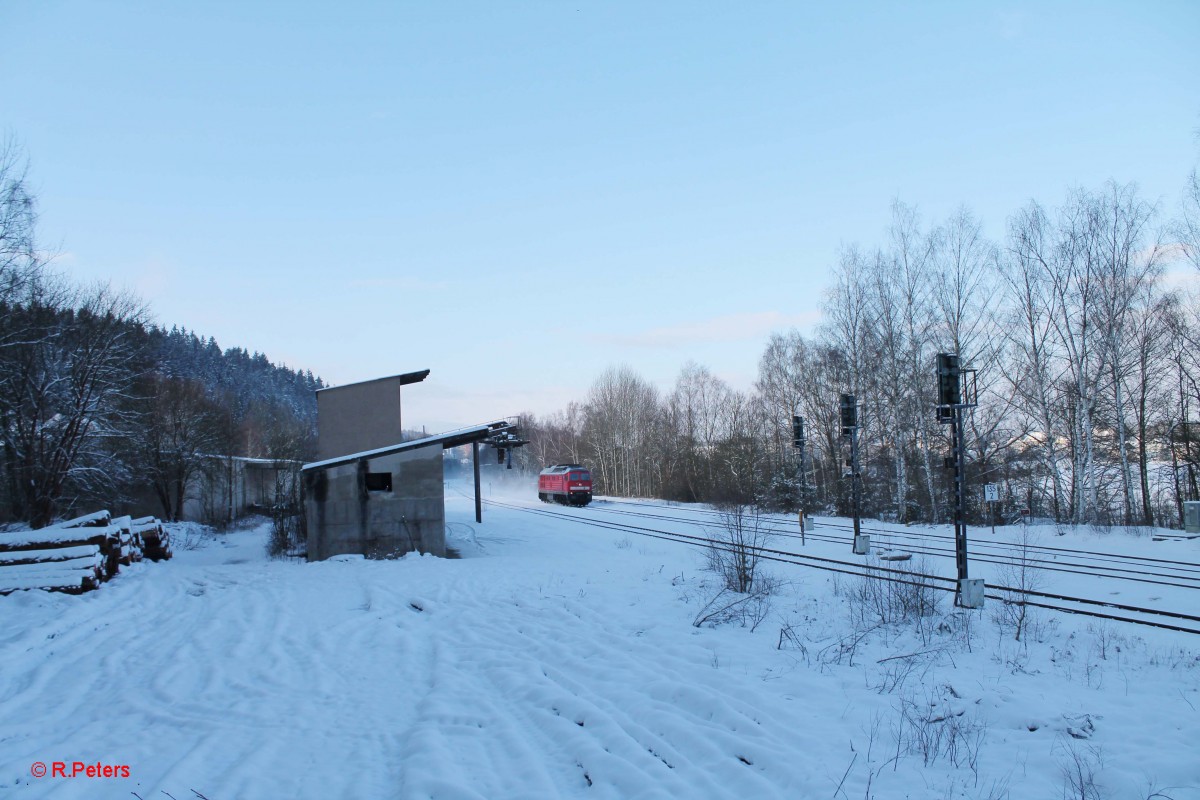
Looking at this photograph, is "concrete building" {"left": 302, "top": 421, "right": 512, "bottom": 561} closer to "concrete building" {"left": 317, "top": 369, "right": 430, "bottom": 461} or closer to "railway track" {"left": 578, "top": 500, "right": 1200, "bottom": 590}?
"concrete building" {"left": 317, "top": 369, "right": 430, "bottom": 461}

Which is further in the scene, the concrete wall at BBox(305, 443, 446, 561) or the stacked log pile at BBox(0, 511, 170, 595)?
the concrete wall at BBox(305, 443, 446, 561)

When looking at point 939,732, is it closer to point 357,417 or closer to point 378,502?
point 378,502

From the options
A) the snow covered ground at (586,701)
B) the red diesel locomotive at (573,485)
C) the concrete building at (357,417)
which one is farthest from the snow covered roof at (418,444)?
the red diesel locomotive at (573,485)

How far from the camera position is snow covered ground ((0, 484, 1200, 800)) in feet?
14.9

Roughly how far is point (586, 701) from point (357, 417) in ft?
60.1

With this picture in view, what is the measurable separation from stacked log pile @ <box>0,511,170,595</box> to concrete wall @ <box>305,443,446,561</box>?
441 centimetres

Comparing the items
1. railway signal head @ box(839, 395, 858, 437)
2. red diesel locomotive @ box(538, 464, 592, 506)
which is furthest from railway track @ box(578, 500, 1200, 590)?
red diesel locomotive @ box(538, 464, 592, 506)

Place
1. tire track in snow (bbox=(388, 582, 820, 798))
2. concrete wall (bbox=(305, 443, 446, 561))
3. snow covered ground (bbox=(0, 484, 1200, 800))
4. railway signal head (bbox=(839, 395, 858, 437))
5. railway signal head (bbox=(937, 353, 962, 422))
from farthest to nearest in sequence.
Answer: concrete wall (bbox=(305, 443, 446, 561)), railway signal head (bbox=(839, 395, 858, 437)), railway signal head (bbox=(937, 353, 962, 422)), snow covered ground (bbox=(0, 484, 1200, 800)), tire track in snow (bbox=(388, 582, 820, 798))

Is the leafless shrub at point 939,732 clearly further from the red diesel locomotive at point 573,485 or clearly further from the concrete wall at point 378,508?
the red diesel locomotive at point 573,485

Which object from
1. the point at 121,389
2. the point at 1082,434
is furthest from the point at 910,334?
the point at 121,389

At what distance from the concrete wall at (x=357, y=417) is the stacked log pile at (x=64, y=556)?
7.25 m

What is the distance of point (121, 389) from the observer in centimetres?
2478

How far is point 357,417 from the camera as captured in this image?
878 inches

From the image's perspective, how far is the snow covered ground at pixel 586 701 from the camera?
14.9ft
